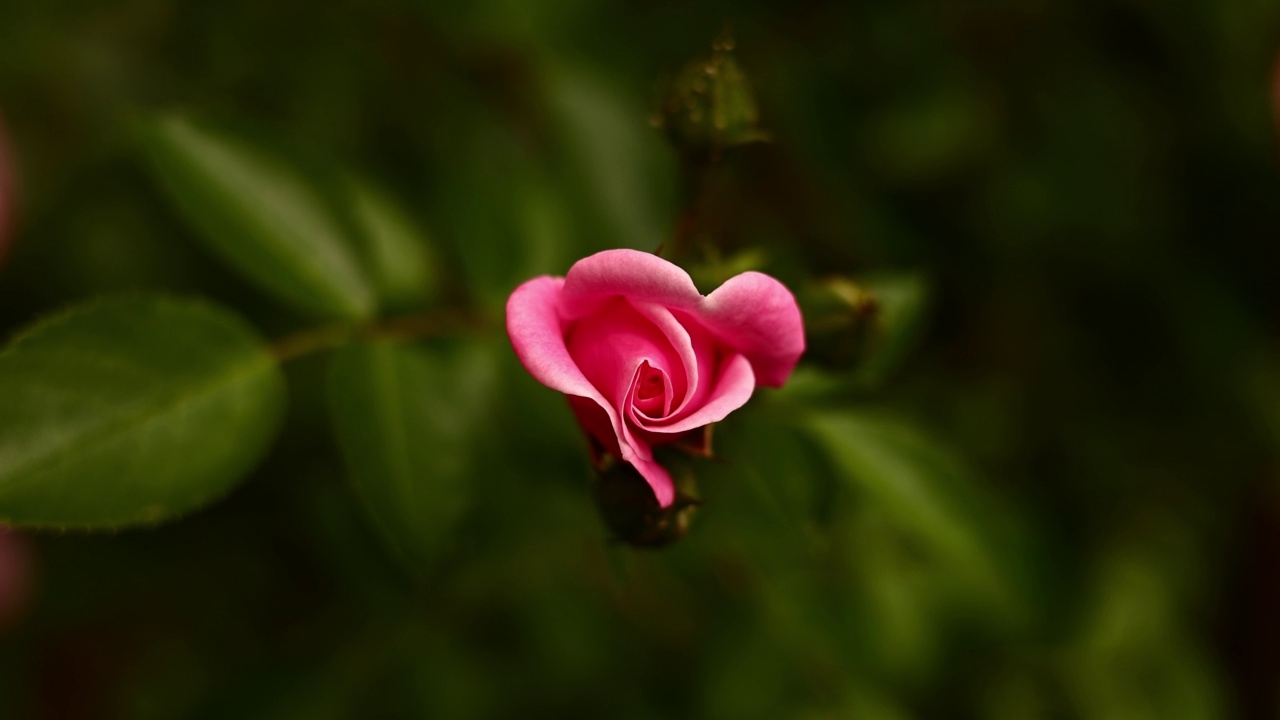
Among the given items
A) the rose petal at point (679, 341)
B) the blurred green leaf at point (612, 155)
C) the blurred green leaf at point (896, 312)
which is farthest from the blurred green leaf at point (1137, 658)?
the rose petal at point (679, 341)

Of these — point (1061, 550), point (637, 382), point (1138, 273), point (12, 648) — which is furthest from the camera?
point (12, 648)

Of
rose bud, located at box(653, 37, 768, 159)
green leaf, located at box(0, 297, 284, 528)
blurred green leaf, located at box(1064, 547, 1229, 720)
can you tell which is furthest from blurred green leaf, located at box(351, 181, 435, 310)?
blurred green leaf, located at box(1064, 547, 1229, 720)

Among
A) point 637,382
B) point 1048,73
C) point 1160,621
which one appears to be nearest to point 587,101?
point 637,382

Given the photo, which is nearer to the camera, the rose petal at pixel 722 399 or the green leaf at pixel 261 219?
the rose petal at pixel 722 399

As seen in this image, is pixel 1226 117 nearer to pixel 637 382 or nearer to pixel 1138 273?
pixel 1138 273

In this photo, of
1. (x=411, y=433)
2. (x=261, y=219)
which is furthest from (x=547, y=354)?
(x=261, y=219)

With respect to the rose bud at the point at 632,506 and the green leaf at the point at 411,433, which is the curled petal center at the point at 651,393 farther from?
the green leaf at the point at 411,433
